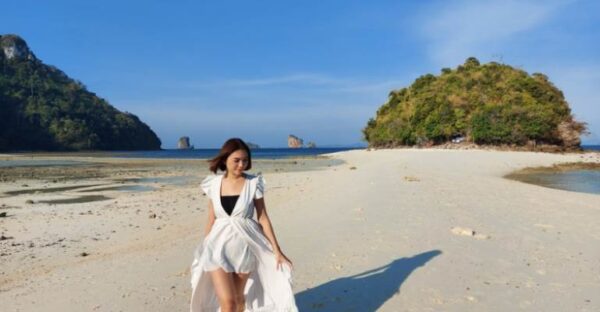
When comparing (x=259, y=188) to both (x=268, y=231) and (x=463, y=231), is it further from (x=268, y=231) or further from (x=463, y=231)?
(x=463, y=231)

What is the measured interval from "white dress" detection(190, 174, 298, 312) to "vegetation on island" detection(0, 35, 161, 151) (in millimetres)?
112472

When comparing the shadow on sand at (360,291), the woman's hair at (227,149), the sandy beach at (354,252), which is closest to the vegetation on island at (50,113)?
the sandy beach at (354,252)

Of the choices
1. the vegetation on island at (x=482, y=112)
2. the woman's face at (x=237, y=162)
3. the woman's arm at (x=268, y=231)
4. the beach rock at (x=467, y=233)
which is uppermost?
the vegetation on island at (x=482, y=112)

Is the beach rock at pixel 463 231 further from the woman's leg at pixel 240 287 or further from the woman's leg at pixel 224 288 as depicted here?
the woman's leg at pixel 224 288

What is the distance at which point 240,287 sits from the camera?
12.9ft

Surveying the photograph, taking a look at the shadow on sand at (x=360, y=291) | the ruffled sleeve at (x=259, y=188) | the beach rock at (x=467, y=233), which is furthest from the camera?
the beach rock at (x=467, y=233)

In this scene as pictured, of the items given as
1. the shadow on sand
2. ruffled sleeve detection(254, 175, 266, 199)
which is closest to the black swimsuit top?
ruffled sleeve detection(254, 175, 266, 199)

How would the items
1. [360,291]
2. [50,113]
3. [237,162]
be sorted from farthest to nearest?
[50,113] < [360,291] < [237,162]

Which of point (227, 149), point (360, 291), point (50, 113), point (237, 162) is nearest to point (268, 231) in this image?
point (237, 162)

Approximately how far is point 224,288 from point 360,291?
1.96 meters

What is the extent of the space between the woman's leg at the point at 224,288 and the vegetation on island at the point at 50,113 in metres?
113

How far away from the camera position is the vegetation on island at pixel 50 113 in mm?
110150

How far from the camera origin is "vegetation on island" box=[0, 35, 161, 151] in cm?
11015

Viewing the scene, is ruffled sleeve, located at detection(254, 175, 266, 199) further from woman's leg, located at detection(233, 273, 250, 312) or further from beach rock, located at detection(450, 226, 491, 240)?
beach rock, located at detection(450, 226, 491, 240)
